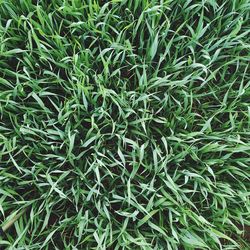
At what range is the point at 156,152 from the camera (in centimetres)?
154

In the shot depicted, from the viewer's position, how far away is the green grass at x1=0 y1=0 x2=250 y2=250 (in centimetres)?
153

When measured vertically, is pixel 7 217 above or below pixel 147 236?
above

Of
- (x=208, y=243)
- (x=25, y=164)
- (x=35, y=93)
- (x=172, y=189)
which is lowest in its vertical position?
(x=208, y=243)

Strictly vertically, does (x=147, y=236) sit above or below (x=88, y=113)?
below

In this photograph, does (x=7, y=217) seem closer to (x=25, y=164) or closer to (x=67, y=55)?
(x=25, y=164)

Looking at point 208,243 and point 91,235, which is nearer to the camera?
point 91,235

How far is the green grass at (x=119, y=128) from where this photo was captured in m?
1.53

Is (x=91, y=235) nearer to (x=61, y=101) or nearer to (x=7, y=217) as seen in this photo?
(x=7, y=217)

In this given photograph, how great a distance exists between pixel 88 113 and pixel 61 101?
4.9 inches

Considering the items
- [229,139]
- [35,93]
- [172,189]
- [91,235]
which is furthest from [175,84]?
[91,235]

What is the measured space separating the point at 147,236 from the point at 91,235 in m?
0.21

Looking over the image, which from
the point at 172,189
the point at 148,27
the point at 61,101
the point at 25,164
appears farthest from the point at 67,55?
the point at 172,189

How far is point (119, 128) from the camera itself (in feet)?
5.18

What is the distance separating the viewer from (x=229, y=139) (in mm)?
1582
